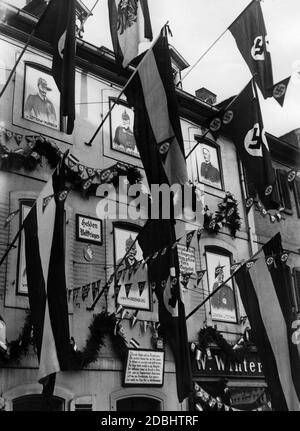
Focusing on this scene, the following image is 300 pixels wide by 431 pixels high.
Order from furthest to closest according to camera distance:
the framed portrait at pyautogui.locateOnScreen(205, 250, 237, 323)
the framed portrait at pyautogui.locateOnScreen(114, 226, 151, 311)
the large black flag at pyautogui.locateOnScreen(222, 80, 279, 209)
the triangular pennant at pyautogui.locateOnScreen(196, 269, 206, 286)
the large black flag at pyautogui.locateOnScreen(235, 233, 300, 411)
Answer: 1. the framed portrait at pyautogui.locateOnScreen(205, 250, 237, 323)
2. the triangular pennant at pyautogui.locateOnScreen(196, 269, 206, 286)
3. the framed portrait at pyautogui.locateOnScreen(114, 226, 151, 311)
4. the large black flag at pyautogui.locateOnScreen(222, 80, 279, 209)
5. the large black flag at pyautogui.locateOnScreen(235, 233, 300, 411)

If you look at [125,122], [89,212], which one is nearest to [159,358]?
[89,212]

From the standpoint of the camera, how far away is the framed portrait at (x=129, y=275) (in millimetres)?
12367

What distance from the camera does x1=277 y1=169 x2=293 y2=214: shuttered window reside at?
62.2 ft

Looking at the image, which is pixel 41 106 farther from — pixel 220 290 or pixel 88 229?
pixel 220 290

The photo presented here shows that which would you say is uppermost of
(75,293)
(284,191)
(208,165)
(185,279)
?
(284,191)

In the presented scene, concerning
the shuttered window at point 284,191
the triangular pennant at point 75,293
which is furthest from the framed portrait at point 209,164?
the triangular pennant at point 75,293

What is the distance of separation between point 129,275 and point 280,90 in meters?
5.06

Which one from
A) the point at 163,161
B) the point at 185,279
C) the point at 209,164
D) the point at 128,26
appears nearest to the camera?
the point at 163,161

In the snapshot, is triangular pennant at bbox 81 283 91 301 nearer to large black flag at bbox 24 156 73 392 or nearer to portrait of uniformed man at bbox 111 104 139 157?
large black flag at bbox 24 156 73 392

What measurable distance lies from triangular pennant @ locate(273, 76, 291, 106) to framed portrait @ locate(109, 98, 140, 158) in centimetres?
428

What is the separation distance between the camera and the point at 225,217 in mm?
15523

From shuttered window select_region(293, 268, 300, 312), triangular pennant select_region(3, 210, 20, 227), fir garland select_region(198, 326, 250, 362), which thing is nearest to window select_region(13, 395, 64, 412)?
triangular pennant select_region(3, 210, 20, 227)

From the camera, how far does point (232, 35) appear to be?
12.0 m
